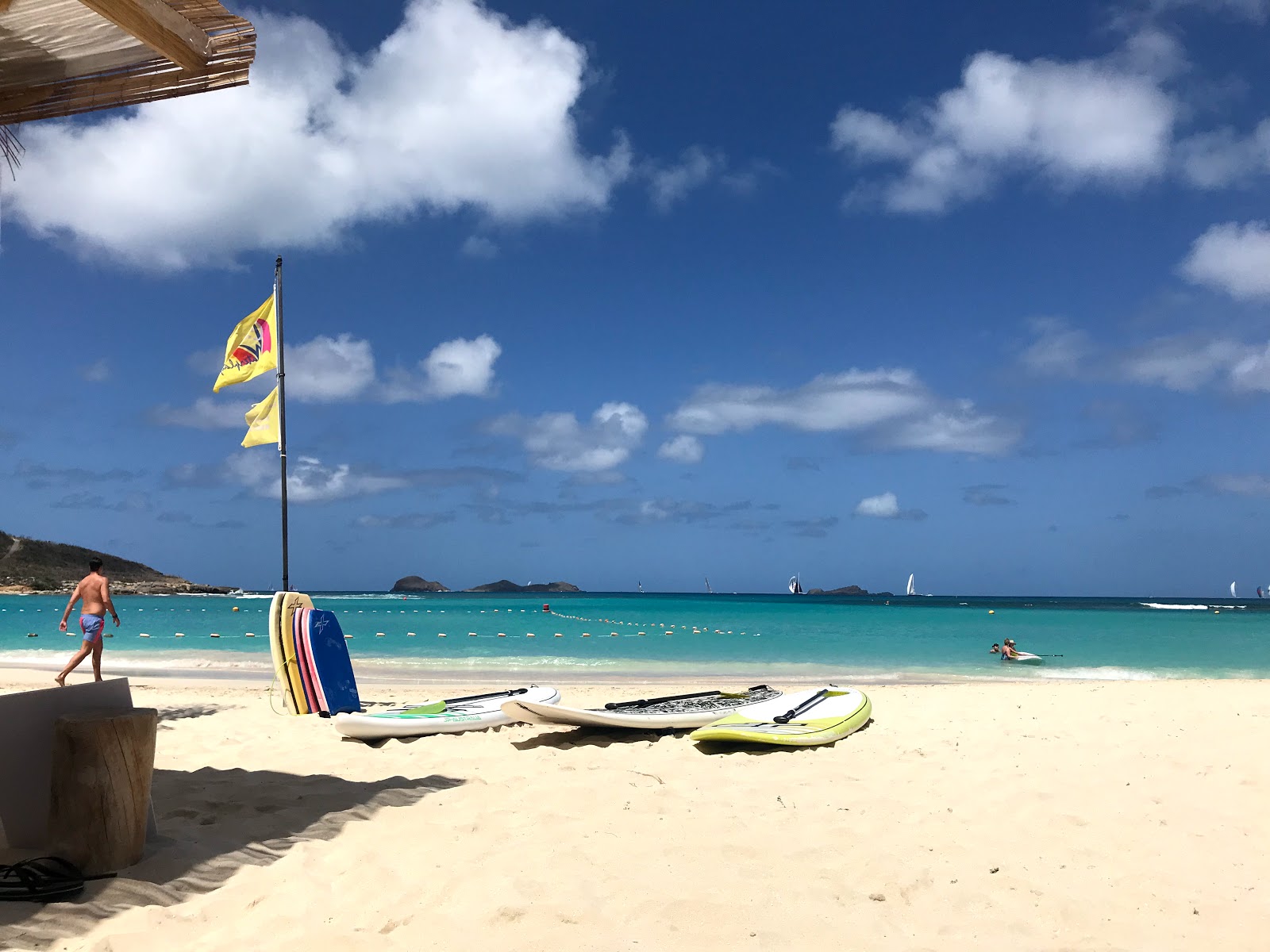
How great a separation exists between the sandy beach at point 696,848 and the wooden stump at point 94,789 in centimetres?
16

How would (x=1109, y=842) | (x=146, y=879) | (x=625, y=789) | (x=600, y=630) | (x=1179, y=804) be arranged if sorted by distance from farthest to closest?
(x=600, y=630) < (x=625, y=789) < (x=1179, y=804) < (x=1109, y=842) < (x=146, y=879)

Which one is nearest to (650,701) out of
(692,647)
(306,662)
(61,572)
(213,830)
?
(306,662)

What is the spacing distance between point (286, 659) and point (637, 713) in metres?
3.56

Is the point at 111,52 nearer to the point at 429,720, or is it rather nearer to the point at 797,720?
the point at 429,720

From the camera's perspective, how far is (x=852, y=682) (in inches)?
563

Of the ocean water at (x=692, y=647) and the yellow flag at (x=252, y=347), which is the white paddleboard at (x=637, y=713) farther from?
the ocean water at (x=692, y=647)

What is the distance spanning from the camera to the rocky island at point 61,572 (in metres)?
67.1

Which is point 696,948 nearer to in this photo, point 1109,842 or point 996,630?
point 1109,842

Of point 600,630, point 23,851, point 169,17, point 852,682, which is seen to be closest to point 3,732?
point 23,851

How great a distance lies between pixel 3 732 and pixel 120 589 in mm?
89509

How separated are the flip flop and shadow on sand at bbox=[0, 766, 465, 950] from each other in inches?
1.5

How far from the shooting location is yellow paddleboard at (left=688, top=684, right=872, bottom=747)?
6484 mm

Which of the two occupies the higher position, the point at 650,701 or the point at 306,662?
the point at 306,662

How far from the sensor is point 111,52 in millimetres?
3432
